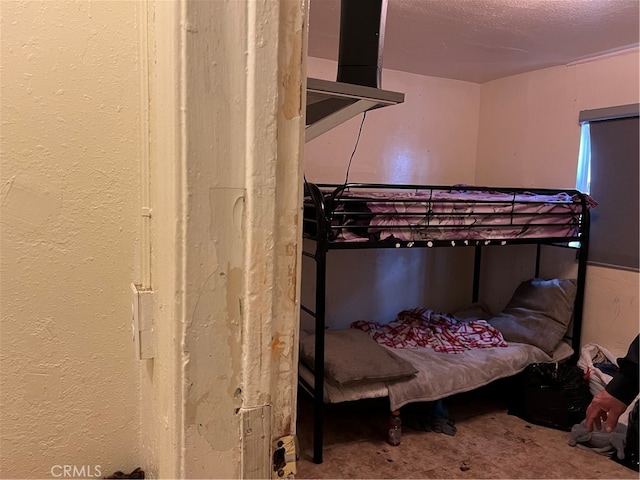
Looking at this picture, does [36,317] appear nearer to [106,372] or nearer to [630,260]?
[106,372]

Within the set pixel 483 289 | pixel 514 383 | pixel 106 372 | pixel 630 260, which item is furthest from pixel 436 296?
pixel 106 372

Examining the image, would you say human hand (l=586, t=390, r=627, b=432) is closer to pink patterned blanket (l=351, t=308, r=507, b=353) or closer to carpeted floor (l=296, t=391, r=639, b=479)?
carpeted floor (l=296, t=391, r=639, b=479)

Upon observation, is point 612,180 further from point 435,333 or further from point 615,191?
point 435,333

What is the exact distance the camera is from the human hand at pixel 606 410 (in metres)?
1.70

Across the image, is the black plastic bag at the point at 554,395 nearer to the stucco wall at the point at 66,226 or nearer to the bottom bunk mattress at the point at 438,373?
the bottom bunk mattress at the point at 438,373

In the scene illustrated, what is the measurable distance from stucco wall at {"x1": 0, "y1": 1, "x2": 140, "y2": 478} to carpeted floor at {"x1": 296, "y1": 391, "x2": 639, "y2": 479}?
1.72m

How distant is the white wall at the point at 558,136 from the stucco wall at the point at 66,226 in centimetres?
299

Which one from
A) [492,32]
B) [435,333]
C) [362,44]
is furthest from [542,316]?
[362,44]

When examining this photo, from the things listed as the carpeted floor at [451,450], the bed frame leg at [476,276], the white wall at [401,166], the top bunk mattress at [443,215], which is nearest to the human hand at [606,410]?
the carpeted floor at [451,450]

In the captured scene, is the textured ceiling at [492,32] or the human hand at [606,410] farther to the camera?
the textured ceiling at [492,32]

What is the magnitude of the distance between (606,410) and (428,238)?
3.60 ft

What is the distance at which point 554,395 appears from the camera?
8.59 feet

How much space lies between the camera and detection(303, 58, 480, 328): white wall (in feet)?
10.8

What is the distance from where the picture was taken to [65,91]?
0.65 meters
